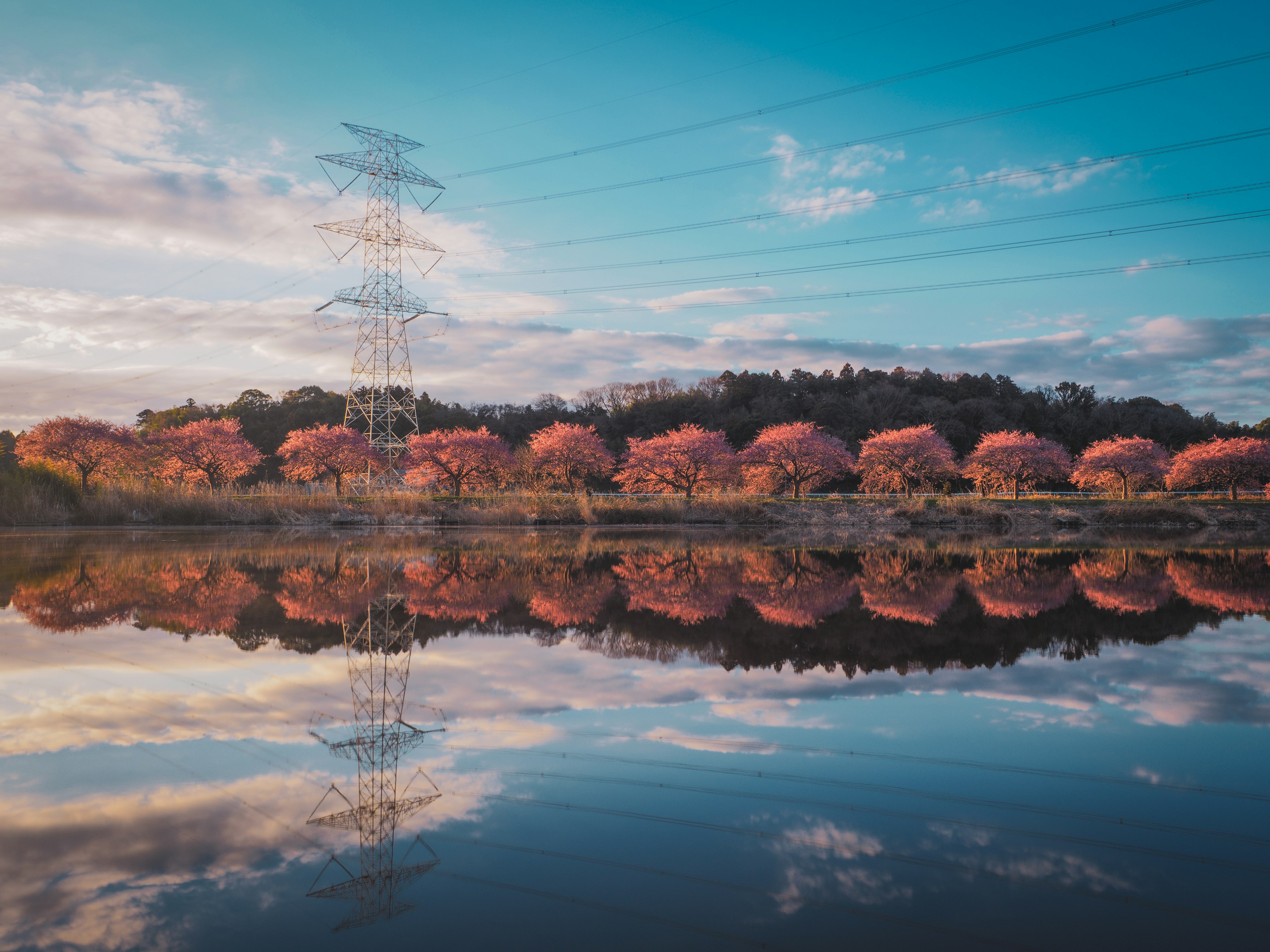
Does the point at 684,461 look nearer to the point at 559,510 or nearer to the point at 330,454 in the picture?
the point at 559,510

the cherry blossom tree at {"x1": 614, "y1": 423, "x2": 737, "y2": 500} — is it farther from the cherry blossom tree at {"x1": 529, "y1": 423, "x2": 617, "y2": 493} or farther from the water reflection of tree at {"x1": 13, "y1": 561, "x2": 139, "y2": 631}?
the water reflection of tree at {"x1": 13, "y1": 561, "x2": 139, "y2": 631}

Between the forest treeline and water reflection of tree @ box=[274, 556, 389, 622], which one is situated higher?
the forest treeline

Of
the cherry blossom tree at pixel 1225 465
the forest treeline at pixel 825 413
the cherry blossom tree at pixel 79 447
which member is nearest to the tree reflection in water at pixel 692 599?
the cherry blossom tree at pixel 79 447

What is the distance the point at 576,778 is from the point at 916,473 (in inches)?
1501

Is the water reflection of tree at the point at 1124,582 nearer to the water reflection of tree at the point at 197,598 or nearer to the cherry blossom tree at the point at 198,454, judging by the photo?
the water reflection of tree at the point at 197,598

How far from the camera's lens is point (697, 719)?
4.71 meters

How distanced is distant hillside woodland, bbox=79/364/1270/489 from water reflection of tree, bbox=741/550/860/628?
4090 cm

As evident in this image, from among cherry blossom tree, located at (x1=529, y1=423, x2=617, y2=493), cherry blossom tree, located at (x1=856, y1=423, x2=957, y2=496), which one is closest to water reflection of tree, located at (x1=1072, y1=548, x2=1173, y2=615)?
cherry blossom tree, located at (x1=856, y1=423, x2=957, y2=496)

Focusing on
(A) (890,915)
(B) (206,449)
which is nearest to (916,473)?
(B) (206,449)

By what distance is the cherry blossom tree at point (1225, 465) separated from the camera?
39469 millimetres

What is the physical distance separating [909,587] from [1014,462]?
3240cm

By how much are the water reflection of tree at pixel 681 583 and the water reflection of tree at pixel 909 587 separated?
75.9 inches

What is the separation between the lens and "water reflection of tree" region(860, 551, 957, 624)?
877cm

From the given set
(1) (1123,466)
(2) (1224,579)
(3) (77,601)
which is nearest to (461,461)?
(3) (77,601)
